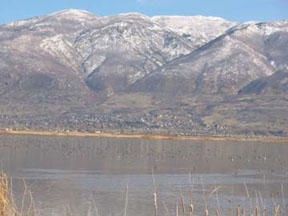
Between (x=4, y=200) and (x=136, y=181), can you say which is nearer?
(x=4, y=200)

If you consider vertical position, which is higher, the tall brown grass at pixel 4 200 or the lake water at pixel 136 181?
the tall brown grass at pixel 4 200

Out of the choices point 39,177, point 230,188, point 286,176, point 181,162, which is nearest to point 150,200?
point 230,188

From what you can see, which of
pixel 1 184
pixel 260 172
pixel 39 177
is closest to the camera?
pixel 1 184

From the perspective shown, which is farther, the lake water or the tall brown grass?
the lake water

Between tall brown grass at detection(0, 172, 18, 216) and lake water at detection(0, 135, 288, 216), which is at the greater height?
tall brown grass at detection(0, 172, 18, 216)

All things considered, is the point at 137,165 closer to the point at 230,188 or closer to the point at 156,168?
the point at 156,168

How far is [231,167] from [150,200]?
42.6 m

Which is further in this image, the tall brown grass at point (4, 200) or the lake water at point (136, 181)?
the lake water at point (136, 181)

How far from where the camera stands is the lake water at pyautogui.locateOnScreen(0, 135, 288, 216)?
46344mm

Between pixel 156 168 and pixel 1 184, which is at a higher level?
pixel 1 184

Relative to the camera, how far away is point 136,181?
218 feet

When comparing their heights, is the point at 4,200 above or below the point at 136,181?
above

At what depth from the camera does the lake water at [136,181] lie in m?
46.3

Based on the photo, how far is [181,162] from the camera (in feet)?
316
